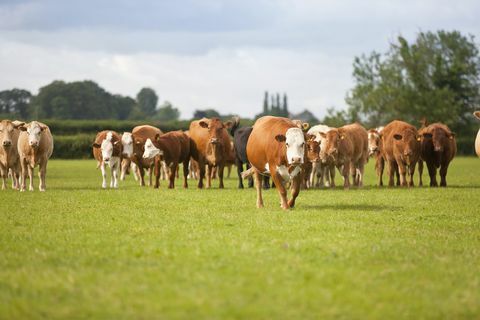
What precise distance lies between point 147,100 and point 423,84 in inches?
4702

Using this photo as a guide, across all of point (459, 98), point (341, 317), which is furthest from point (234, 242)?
point (459, 98)

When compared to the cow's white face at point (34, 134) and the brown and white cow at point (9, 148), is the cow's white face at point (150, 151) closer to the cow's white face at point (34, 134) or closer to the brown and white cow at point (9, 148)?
the cow's white face at point (34, 134)

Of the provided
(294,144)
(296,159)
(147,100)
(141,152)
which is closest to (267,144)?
(294,144)

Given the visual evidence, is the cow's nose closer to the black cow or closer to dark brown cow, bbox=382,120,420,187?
the black cow

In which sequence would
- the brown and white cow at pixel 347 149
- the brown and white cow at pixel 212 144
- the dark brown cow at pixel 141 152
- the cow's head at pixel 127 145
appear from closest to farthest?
the brown and white cow at pixel 347 149, the brown and white cow at pixel 212 144, the cow's head at pixel 127 145, the dark brown cow at pixel 141 152

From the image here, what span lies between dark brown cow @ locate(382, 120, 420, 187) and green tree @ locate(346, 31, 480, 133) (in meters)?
56.2

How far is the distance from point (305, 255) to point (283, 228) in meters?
2.65

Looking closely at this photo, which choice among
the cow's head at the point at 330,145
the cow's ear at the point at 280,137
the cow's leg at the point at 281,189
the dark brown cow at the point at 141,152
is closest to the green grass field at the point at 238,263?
the cow's leg at the point at 281,189

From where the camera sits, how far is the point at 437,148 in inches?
953

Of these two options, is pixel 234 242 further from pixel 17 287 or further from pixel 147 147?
pixel 147 147

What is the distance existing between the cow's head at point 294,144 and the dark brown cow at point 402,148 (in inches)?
383

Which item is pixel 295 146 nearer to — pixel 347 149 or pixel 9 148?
pixel 347 149

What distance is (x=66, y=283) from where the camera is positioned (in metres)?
7.39

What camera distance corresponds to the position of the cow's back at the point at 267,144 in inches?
598
